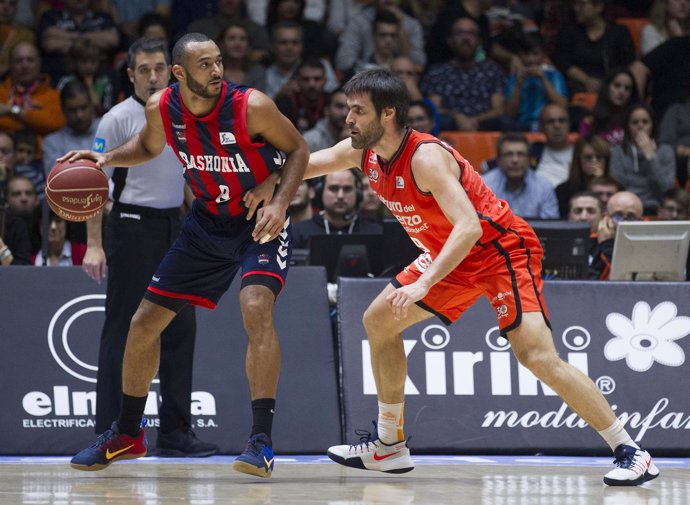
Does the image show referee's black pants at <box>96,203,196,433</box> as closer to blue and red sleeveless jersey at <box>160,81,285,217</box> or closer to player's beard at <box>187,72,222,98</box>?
blue and red sleeveless jersey at <box>160,81,285,217</box>

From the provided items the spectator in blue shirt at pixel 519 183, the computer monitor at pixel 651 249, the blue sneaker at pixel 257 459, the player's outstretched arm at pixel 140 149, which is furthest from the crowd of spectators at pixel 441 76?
the blue sneaker at pixel 257 459

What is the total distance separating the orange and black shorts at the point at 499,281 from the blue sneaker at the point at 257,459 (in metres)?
0.95

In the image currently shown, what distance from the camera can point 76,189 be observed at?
536cm

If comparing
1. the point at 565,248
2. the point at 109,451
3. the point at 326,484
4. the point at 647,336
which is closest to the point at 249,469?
the point at 326,484

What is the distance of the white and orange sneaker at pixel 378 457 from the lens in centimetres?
554

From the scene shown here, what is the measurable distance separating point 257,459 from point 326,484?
429 millimetres

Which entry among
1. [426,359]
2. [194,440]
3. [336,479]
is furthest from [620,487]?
[194,440]

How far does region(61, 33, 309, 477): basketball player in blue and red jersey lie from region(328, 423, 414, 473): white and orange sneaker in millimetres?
612

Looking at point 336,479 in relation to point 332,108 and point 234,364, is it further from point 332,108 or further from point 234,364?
point 332,108

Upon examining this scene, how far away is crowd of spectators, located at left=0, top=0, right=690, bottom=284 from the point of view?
32.0ft

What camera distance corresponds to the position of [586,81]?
12.0 metres

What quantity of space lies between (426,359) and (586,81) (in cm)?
614

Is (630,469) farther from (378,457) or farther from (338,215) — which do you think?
(338,215)

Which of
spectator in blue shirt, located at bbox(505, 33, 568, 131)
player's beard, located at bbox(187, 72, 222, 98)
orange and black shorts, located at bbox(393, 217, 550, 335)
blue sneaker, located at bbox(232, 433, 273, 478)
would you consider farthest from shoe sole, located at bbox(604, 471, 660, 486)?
spectator in blue shirt, located at bbox(505, 33, 568, 131)
